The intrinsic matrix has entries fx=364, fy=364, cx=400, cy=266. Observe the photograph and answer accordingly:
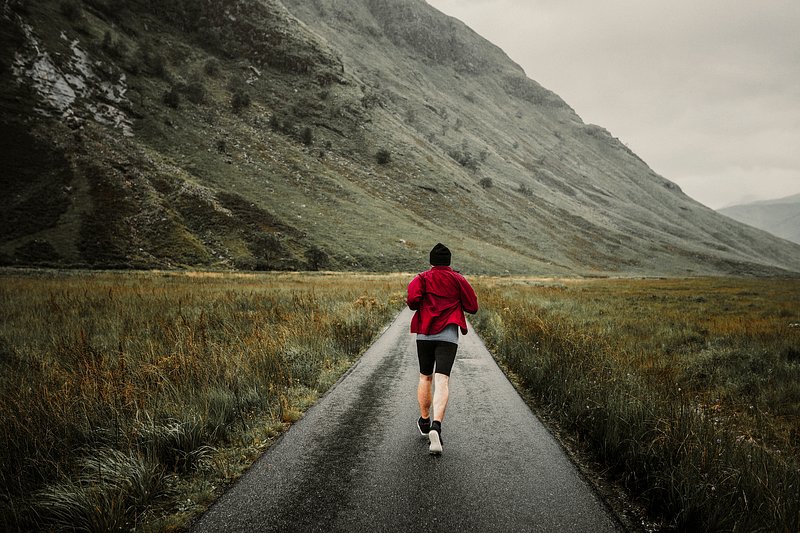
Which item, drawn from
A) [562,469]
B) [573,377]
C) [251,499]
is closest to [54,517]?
[251,499]

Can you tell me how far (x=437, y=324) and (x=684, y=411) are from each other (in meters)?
2.92

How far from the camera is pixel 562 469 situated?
12.8 feet

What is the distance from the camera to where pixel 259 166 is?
64562 millimetres

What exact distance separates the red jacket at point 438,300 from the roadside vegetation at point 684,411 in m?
2.15

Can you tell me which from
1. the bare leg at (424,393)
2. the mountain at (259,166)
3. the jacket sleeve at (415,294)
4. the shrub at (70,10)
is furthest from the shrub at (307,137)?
the bare leg at (424,393)

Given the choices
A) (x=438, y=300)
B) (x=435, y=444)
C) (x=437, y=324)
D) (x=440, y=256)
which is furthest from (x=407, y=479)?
(x=440, y=256)

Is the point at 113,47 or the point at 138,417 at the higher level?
the point at 113,47

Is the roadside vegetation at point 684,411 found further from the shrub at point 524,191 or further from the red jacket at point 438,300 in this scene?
the shrub at point 524,191

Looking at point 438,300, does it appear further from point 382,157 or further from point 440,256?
point 382,157

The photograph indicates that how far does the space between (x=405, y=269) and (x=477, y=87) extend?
162 meters

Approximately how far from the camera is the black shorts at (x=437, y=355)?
471 cm

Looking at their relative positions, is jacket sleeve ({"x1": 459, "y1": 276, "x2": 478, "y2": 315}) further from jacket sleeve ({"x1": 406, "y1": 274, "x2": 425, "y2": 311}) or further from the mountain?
the mountain

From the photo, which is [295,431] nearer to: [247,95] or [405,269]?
[405,269]

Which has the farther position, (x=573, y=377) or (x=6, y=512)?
(x=573, y=377)
